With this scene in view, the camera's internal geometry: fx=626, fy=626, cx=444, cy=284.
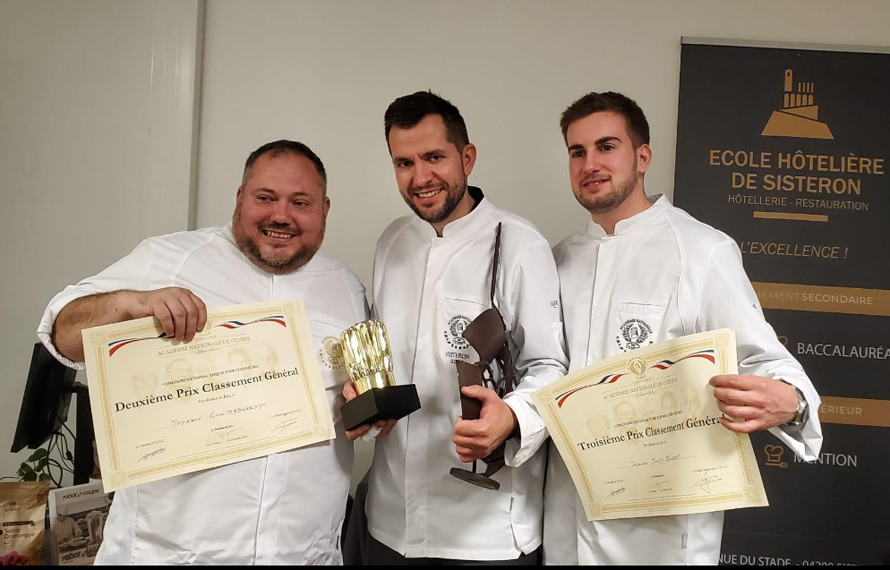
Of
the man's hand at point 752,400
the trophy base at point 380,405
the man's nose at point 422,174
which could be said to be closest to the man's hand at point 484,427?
the trophy base at point 380,405

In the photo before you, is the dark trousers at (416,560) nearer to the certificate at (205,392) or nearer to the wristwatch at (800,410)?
the certificate at (205,392)

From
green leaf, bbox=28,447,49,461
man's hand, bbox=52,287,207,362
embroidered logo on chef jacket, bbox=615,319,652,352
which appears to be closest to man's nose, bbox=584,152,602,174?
embroidered logo on chef jacket, bbox=615,319,652,352

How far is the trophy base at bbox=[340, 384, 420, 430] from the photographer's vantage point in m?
1.56

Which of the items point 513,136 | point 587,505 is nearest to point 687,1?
point 513,136

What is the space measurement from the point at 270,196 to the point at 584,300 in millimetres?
960

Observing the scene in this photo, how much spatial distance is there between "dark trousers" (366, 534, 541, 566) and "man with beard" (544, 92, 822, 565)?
0.06 metres

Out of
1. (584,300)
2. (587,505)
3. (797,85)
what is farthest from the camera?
(797,85)

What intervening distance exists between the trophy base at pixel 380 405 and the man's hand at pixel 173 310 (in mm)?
434

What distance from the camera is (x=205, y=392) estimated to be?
1.57 metres

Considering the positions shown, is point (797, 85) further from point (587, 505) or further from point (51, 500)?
point (51, 500)

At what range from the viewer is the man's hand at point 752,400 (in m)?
1.43

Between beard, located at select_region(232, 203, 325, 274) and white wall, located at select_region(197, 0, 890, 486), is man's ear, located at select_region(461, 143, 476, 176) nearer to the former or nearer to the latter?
beard, located at select_region(232, 203, 325, 274)

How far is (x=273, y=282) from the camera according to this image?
6.01 feet

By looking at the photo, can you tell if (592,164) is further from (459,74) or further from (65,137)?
(65,137)
